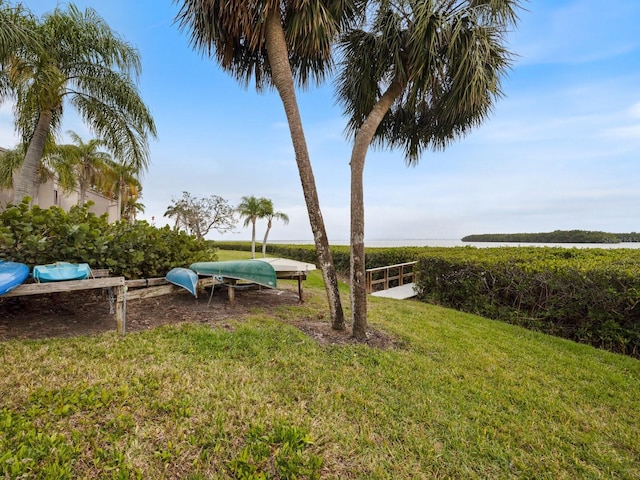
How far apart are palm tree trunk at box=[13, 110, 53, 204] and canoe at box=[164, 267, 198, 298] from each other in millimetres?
4635

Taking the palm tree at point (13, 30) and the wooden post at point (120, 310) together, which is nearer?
the wooden post at point (120, 310)

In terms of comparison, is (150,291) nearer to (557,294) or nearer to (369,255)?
(557,294)

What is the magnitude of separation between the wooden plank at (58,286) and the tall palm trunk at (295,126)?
2868 millimetres

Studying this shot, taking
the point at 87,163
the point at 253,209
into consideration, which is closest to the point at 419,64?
the point at 253,209

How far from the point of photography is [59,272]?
3602 mm

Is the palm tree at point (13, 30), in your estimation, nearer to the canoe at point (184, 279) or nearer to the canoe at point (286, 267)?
the canoe at point (184, 279)

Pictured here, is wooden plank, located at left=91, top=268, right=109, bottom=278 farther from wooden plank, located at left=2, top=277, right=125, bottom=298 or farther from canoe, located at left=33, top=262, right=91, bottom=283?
wooden plank, located at left=2, top=277, right=125, bottom=298

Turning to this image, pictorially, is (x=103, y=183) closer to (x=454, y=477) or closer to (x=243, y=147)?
(x=243, y=147)

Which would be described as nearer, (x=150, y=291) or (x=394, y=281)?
(x=150, y=291)

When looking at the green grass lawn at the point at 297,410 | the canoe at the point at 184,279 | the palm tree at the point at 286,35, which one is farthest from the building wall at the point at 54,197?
the green grass lawn at the point at 297,410

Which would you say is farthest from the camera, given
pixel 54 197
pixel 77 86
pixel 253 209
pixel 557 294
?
pixel 253 209

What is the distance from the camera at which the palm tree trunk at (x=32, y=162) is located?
21.8 ft

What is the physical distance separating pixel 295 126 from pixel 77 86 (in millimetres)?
7480

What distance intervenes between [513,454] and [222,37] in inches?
241
